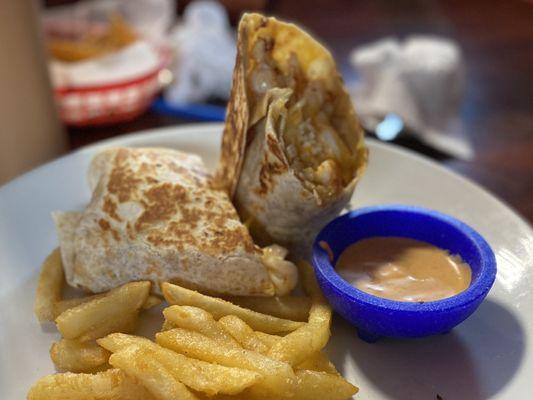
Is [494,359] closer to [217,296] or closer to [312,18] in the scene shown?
[217,296]

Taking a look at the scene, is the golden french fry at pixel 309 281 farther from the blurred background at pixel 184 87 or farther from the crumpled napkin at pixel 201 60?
the crumpled napkin at pixel 201 60

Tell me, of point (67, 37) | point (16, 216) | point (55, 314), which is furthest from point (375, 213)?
point (67, 37)

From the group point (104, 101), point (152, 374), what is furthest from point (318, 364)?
point (104, 101)

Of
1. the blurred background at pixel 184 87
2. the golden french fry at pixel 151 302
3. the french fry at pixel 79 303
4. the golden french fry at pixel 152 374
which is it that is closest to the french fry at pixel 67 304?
the french fry at pixel 79 303

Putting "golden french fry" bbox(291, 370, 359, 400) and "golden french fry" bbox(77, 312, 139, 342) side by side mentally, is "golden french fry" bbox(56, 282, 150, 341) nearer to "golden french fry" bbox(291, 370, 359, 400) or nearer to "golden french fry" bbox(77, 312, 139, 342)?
"golden french fry" bbox(77, 312, 139, 342)

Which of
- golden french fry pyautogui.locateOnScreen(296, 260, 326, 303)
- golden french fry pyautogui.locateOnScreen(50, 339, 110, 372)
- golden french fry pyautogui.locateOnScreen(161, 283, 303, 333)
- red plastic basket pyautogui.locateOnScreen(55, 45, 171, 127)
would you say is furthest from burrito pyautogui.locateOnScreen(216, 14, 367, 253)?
red plastic basket pyautogui.locateOnScreen(55, 45, 171, 127)

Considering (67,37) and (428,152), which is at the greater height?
(67,37)
